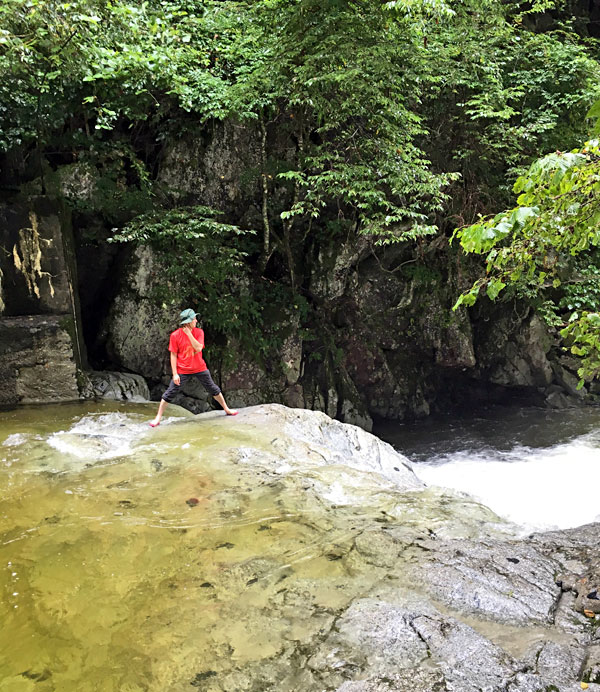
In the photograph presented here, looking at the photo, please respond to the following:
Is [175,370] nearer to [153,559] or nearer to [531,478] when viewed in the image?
[153,559]

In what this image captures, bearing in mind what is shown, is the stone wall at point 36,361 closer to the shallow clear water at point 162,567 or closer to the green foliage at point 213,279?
the green foliage at point 213,279

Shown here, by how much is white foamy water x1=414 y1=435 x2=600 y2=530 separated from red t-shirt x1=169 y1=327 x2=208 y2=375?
15.6 ft

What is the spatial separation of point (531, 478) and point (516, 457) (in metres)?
1.44

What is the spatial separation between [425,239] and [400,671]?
453 inches

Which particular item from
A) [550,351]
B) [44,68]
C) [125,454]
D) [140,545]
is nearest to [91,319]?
[44,68]

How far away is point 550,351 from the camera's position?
14.6 meters

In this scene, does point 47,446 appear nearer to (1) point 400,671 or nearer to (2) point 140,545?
(2) point 140,545

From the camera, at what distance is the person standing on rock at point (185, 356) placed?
675cm

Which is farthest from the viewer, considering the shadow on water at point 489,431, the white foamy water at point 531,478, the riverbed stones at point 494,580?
the shadow on water at point 489,431

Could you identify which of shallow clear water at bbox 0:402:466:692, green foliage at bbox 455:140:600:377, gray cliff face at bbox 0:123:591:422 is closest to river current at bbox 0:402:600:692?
shallow clear water at bbox 0:402:466:692

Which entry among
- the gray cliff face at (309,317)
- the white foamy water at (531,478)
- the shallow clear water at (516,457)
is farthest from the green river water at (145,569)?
the white foamy water at (531,478)

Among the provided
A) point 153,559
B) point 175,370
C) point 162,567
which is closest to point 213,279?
point 175,370

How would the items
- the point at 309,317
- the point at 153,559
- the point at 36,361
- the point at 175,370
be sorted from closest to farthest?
the point at 153,559 → the point at 175,370 → the point at 36,361 → the point at 309,317

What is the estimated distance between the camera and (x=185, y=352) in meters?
6.93
